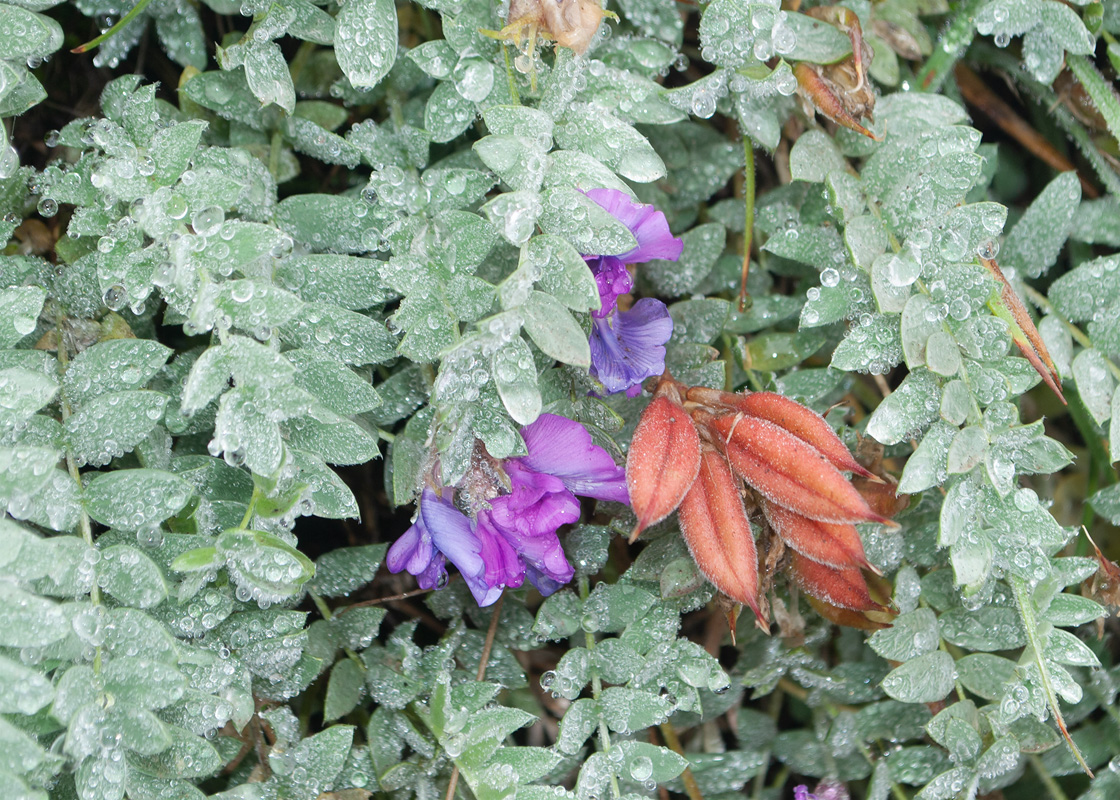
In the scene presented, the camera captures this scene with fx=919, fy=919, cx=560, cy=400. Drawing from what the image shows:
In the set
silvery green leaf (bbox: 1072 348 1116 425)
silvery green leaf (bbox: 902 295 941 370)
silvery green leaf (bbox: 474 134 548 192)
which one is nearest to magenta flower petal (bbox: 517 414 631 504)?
silvery green leaf (bbox: 474 134 548 192)

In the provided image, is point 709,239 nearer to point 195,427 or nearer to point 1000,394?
point 1000,394

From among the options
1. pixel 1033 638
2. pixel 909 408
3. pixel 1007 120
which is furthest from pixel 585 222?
pixel 1007 120

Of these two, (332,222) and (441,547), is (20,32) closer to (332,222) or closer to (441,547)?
(332,222)

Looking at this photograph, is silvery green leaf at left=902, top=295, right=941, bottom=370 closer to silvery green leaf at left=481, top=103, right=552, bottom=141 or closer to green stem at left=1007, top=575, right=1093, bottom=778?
green stem at left=1007, top=575, right=1093, bottom=778

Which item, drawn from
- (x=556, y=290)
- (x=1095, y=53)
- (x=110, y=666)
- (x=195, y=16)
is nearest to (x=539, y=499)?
(x=556, y=290)

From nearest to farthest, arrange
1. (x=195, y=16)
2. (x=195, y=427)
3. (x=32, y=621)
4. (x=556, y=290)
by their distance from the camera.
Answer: (x=32, y=621) → (x=556, y=290) → (x=195, y=427) → (x=195, y=16)

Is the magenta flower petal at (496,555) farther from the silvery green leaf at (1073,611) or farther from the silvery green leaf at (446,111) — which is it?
the silvery green leaf at (1073,611)

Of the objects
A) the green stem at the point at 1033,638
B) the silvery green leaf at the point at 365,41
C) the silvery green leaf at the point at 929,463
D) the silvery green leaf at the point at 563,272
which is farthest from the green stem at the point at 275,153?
the green stem at the point at 1033,638
